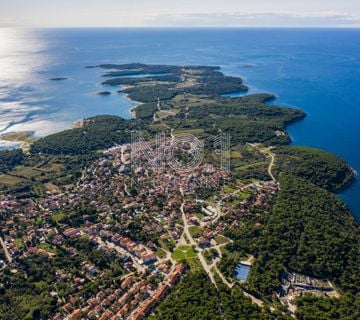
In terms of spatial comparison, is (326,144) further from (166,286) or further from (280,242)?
(166,286)

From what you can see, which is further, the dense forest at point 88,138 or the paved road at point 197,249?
the dense forest at point 88,138

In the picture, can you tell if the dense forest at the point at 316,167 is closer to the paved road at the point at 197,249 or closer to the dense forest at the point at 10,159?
the paved road at the point at 197,249

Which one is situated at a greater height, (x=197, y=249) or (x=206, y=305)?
(x=206, y=305)

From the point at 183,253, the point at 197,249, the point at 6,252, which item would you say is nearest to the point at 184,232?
the point at 197,249

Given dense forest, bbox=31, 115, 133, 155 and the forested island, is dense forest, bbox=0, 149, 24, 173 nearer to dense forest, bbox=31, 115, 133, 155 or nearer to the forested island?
the forested island

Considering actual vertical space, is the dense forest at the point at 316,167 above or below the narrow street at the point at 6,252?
above
